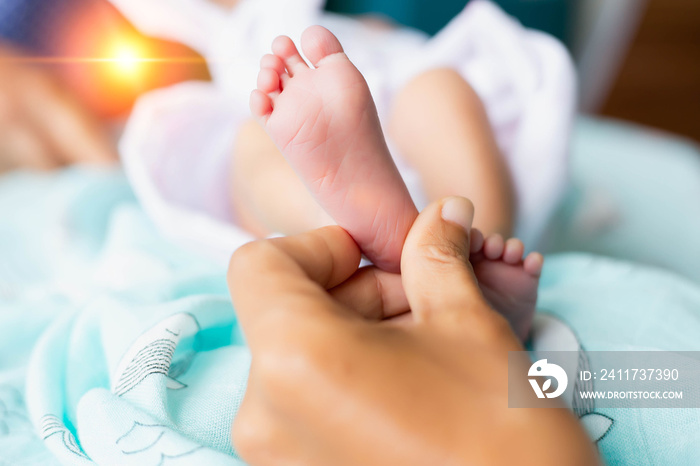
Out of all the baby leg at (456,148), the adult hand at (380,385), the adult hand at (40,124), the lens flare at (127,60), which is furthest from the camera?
the adult hand at (40,124)

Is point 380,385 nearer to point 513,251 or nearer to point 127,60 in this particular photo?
point 513,251

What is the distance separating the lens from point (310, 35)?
394mm

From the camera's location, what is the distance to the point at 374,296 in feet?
1.27

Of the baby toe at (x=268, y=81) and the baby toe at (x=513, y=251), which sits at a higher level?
the baby toe at (x=268, y=81)

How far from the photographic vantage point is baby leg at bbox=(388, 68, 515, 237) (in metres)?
0.55

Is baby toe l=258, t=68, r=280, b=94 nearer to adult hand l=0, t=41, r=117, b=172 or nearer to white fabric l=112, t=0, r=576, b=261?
white fabric l=112, t=0, r=576, b=261

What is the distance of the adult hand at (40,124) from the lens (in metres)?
0.91

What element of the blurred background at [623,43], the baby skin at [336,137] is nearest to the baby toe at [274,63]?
the baby skin at [336,137]

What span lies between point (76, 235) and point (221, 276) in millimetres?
330

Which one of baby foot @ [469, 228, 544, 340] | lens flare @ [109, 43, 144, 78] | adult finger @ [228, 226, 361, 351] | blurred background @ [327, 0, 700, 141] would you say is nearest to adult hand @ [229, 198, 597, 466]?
adult finger @ [228, 226, 361, 351]

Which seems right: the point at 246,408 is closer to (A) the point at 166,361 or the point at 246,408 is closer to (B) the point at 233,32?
(A) the point at 166,361

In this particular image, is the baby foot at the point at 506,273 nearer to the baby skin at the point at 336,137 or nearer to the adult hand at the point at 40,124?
the baby skin at the point at 336,137

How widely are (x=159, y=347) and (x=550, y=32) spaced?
118cm

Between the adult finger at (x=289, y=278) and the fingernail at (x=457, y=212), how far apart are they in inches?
2.8
